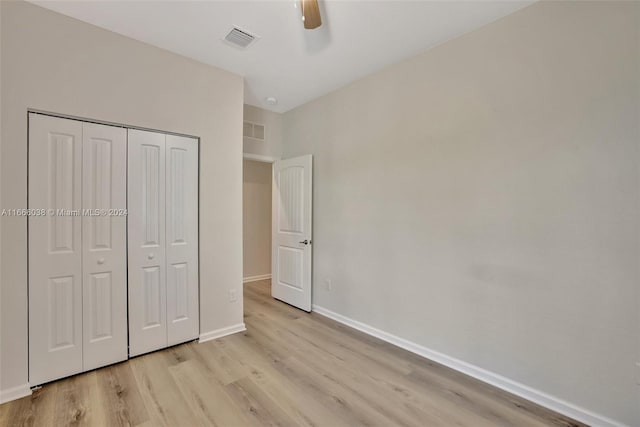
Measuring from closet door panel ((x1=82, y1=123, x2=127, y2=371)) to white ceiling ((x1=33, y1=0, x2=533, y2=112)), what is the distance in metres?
0.88

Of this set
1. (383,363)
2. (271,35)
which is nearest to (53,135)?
(271,35)

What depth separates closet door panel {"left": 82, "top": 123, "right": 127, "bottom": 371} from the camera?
2277mm

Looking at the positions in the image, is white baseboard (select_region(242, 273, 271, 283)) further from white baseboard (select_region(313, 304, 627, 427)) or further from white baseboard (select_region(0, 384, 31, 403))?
white baseboard (select_region(0, 384, 31, 403))

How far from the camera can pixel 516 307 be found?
208 centimetres

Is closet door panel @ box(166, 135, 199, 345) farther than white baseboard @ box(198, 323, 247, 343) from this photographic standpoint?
No

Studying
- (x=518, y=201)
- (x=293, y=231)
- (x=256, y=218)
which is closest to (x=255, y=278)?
(x=256, y=218)

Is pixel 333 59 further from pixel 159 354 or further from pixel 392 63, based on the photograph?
pixel 159 354

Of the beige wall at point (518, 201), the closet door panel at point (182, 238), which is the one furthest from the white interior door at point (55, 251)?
the beige wall at point (518, 201)

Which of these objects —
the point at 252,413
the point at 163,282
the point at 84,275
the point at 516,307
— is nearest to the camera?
the point at 252,413

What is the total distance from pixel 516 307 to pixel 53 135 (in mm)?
3711

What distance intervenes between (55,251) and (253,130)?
2558mm

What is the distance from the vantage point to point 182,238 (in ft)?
9.07

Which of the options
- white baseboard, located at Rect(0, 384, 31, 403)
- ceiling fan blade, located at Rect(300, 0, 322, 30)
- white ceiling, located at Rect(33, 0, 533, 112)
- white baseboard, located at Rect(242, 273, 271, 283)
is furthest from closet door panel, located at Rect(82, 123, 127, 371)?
white baseboard, located at Rect(242, 273, 271, 283)

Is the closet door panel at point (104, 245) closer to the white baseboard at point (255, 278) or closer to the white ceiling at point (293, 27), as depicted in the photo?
the white ceiling at point (293, 27)
